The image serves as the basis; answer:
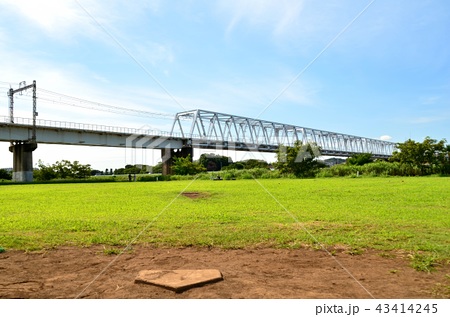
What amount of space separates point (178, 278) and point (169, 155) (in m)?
54.3

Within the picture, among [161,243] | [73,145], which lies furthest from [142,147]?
[161,243]

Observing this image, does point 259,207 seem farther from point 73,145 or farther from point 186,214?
point 73,145

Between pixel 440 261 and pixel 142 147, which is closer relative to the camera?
pixel 440 261

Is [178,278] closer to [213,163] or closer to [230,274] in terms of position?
[230,274]

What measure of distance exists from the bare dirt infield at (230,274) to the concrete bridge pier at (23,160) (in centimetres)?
4055

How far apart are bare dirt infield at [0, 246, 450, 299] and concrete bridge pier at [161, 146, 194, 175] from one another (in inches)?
1984

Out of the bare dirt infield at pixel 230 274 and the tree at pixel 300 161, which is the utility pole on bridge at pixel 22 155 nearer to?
the tree at pixel 300 161

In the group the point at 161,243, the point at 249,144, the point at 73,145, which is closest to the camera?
the point at 161,243

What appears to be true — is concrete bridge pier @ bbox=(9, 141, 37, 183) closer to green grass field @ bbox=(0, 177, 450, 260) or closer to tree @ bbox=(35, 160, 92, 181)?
tree @ bbox=(35, 160, 92, 181)

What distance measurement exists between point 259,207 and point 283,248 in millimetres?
5206

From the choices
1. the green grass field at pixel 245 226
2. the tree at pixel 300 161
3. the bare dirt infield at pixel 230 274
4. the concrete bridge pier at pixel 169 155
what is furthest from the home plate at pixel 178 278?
the concrete bridge pier at pixel 169 155

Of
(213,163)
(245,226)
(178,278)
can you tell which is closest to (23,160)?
(213,163)

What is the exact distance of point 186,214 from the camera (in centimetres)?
920
